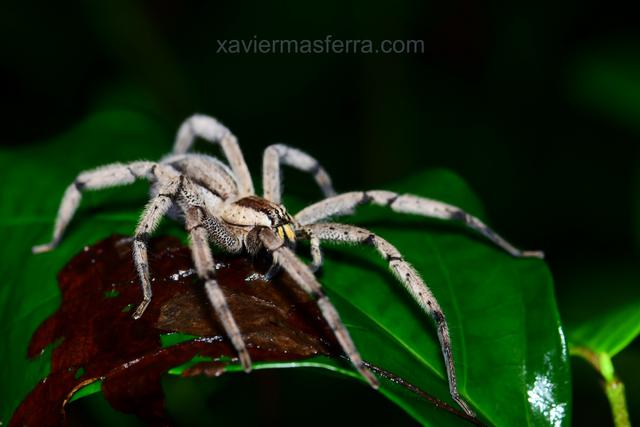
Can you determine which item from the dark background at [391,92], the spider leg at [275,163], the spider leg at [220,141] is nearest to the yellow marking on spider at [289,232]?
the spider leg at [275,163]

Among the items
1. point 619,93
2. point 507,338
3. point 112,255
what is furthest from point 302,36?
point 507,338

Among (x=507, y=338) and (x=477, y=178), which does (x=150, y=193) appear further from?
(x=477, y=178)

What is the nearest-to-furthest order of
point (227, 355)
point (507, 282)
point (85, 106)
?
point (227, 355) < point (507, 282) < point (85, 106)

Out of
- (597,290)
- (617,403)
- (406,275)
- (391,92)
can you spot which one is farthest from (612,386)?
(391,92)

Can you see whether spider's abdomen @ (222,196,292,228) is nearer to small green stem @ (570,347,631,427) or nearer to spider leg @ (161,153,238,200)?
spider leg @ (161,153,238,200)

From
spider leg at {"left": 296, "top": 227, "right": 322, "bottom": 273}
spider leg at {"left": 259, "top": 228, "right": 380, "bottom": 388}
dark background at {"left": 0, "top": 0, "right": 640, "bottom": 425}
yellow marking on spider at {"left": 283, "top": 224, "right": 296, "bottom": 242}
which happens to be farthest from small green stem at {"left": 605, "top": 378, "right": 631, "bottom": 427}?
dark background at {"left": 0, "top": 0, "right": 640, "bottom": 425}

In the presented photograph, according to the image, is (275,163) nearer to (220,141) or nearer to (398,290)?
(220,141)

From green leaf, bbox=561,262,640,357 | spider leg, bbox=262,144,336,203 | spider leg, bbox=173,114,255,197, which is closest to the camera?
spider leg, bbox=262,144,336,203
